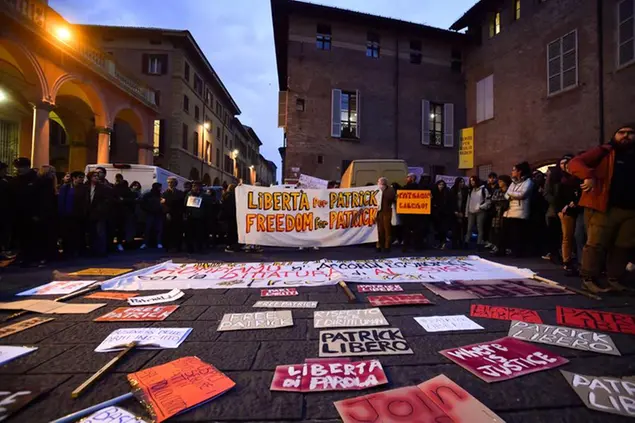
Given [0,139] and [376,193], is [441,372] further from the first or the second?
[0,139]

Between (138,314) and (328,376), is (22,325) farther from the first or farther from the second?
(328,376)

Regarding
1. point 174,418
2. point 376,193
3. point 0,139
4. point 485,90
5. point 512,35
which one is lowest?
point 174,418

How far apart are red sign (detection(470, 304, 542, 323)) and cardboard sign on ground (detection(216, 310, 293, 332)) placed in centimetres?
181

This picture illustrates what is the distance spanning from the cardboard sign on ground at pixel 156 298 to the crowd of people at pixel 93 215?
4.24 m

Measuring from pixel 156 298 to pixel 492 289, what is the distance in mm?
4038

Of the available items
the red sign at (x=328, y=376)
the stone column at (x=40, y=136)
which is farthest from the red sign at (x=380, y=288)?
the stone column at (x=40, y=136)

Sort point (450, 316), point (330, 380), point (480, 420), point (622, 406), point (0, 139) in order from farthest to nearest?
point (0, 139), point (450, 316), point (330, 380), point (622, 406), point (480, 420)

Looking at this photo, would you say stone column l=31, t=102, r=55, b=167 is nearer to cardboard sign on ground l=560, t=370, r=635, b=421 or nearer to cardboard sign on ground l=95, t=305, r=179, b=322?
cardboard sign on ground l=95, t=305, r=179, b=322

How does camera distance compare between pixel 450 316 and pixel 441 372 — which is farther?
pixel 450 316

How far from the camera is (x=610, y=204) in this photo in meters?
4.10

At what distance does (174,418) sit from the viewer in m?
1.72

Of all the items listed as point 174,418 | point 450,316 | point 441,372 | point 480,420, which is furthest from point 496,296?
point 174,418

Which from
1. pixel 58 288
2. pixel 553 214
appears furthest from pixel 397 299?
pixel 553 214

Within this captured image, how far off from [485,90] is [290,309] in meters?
19.4
